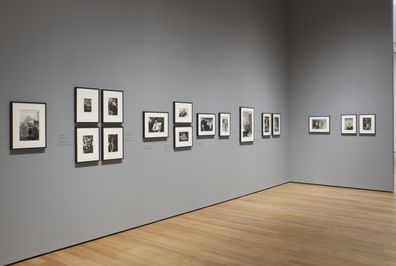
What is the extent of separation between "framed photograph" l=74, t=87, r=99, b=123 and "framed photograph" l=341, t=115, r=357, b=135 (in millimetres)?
9582

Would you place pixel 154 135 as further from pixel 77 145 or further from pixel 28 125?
pixel 28 125

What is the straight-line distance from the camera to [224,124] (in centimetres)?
1142

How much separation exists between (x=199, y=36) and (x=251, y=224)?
5280 mm

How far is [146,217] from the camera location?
891 cm

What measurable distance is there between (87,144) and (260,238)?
409 centimetres

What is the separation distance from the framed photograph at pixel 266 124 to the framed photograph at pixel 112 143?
21.6 feet

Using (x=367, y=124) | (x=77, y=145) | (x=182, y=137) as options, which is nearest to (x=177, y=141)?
(x=182, y=137)

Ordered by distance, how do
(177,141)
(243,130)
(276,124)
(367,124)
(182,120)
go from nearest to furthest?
1. (177,141)
2. (182,120)
3. (243,130)
4. (367,124)
5. (276,124)

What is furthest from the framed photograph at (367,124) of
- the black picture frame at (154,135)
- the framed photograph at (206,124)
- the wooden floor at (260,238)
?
the black picture frame at (154,135)

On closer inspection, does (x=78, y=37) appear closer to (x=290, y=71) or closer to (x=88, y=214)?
(x=88, y=214)

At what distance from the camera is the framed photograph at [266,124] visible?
1346 cm

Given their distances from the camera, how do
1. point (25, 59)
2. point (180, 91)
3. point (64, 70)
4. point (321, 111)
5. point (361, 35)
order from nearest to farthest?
point (25, 59)
point (64, 70)
point (180, 91)
point (361, 35)
point (321, 111)

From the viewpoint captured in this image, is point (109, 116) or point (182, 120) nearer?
point (109, 116)

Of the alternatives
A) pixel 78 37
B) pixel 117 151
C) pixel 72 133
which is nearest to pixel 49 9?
pixel 78 37
